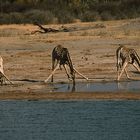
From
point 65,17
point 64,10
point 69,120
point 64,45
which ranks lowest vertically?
point 69,120

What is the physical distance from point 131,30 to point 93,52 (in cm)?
911

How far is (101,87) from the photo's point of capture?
23594 mm

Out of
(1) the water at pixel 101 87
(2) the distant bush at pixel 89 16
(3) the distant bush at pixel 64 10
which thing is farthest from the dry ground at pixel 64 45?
(3) the distant bush at pixel 64 10

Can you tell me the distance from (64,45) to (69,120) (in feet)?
57.1

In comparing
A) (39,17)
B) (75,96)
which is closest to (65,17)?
(39,17)

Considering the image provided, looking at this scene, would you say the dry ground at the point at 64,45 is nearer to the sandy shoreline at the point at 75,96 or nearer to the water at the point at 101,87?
the water at the point at 101,87

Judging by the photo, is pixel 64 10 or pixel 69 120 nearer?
pixel 69 120

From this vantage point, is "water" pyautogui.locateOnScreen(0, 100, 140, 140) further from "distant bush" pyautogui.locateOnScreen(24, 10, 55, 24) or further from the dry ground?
"distant bush" pyautogui.locateOnScreen(24, 10, 55, 24)

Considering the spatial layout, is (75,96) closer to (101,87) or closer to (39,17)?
(101,87)

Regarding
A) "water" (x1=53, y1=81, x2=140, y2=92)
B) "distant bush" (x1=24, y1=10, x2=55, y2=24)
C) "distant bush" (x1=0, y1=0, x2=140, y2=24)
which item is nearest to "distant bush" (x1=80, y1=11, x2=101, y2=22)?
"distant bush" (x1=0, y1=0, x2=140, y2=24)

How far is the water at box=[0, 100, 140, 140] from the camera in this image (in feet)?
53.7

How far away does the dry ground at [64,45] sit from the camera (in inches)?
1029

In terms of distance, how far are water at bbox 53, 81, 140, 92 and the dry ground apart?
0.54 m

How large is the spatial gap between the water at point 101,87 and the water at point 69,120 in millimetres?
1857
